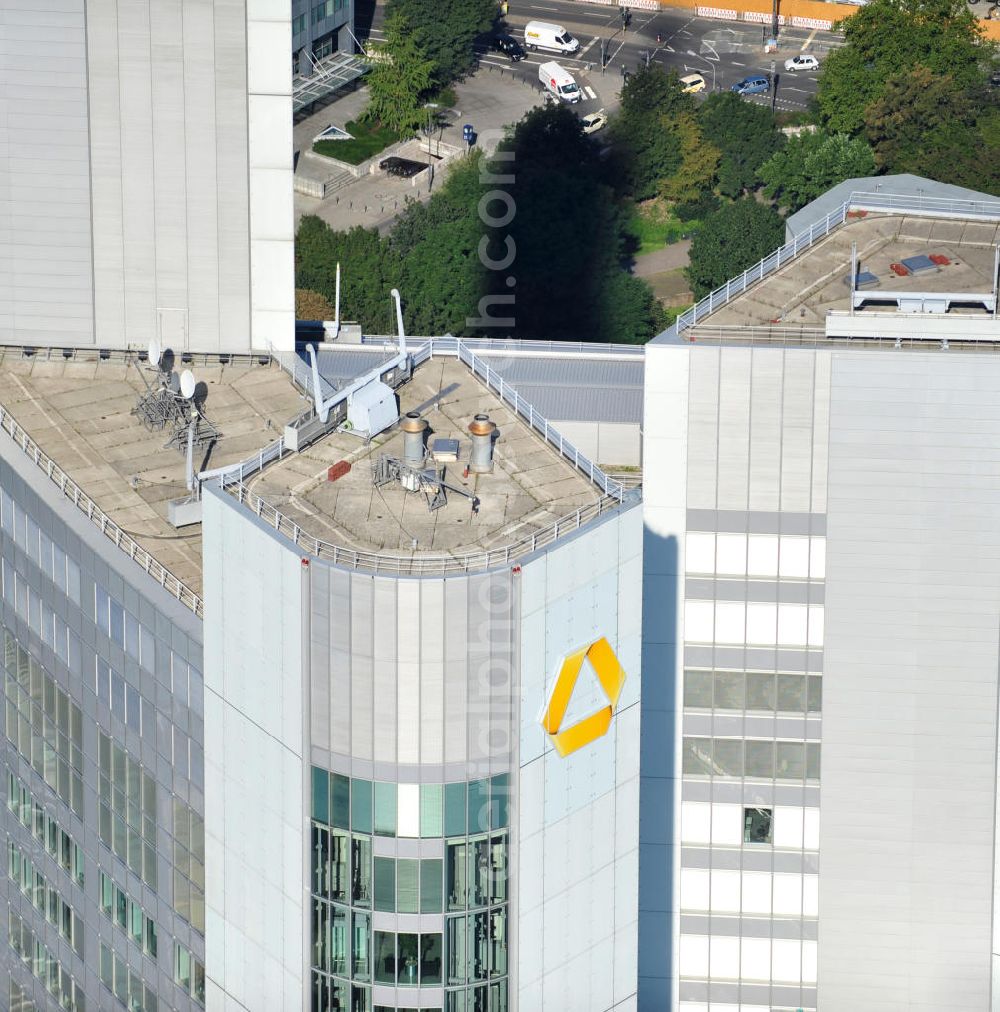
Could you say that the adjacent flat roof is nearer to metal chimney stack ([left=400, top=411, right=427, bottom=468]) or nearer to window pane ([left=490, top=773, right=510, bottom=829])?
metal chimney stack ([left=400, top=411, right=427, bottom=468])

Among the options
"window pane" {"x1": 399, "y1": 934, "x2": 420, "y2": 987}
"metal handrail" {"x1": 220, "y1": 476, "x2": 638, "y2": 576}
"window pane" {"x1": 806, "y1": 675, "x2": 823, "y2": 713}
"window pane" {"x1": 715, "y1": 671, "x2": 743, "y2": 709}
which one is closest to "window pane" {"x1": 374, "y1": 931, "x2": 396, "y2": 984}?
"window pane" {"x1": 399, "y1": 934, "x2": 420, "y2": 987}

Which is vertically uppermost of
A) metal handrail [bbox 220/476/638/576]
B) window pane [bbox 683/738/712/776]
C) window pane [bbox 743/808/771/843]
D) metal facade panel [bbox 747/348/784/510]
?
metal handrail [bbox 220/476/638/576]

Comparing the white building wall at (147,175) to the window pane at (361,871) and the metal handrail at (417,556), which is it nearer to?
the metal handrail at (417,556)

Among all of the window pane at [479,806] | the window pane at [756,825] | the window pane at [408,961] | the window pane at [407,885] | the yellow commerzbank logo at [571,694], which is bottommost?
the window pane at [756,825]

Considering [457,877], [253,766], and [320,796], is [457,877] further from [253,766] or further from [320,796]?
[253,766]

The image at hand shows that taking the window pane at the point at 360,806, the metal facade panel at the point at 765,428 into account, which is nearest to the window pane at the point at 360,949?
the window pane at the point at 360,806

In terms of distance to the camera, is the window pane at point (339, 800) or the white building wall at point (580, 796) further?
the window pane at point (339, 800)
